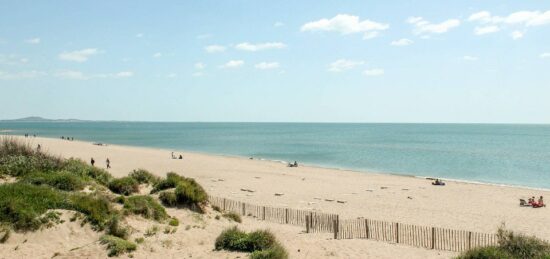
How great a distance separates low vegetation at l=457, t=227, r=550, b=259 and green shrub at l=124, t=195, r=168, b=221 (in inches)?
499

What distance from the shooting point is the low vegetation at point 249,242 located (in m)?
17.0

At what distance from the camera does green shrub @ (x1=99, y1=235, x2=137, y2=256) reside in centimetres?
1649

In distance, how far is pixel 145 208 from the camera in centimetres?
2089

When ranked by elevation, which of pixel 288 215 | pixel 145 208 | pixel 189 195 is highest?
pixel 189 195

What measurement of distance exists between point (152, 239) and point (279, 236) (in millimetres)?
5726

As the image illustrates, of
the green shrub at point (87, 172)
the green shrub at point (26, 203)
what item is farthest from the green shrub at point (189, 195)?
the green shrub at point (26, 203)

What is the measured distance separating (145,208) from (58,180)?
4.70 metres

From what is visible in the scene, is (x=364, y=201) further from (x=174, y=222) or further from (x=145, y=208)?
(x=145, y=208)

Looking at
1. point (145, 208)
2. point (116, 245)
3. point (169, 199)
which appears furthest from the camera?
point (169, 199)

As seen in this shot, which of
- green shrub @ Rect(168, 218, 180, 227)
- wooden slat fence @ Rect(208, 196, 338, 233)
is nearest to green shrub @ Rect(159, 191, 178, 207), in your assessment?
green shrub @ Rect(168, 218, 180, 227)

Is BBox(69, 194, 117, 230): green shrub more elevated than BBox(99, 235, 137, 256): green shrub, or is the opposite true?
BBox(69, 194, 117, 230): green shrub

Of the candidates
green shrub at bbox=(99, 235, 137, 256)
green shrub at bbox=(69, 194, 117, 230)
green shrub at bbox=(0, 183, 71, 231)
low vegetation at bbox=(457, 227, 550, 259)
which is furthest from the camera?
green shrub at bbox=(69, 194, 117, 230)

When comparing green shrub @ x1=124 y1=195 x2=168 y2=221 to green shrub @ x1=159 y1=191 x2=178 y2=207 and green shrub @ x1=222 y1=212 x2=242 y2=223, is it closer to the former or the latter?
green shrub @ x1=159 y1=191 x2=178 y2=207

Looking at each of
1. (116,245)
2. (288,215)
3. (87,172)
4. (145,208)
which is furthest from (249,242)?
(87,172)
